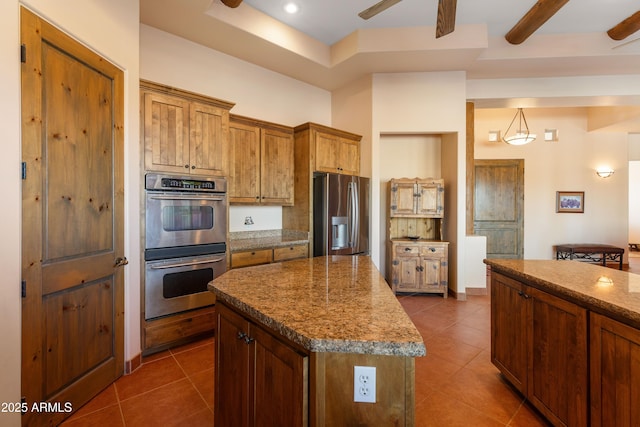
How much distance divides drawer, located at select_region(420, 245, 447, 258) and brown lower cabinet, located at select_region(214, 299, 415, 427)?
3596 mm

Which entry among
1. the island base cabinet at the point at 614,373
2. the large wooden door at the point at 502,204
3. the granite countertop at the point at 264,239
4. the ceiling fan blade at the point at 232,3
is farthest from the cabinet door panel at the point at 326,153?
the large wooden door at the point at 502,204

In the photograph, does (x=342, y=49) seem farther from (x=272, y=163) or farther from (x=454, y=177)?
(x=454, y=177)

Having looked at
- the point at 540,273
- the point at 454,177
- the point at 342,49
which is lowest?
the point at 540,273

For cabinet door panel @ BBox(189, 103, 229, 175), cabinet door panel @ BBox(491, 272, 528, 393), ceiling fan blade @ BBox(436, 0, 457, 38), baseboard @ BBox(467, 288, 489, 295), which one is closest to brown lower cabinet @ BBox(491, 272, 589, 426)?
cabinet door panel @ BBox(491, 272, 528, 393)

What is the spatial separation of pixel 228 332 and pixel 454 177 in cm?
399

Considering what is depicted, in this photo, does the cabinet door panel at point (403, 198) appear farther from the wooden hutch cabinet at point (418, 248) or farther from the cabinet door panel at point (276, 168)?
the cabinet door panel at point (276, 168)

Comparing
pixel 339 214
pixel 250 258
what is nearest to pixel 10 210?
pixel 250 258

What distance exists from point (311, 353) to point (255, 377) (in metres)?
0.40

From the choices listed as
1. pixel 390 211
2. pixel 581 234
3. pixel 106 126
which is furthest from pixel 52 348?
pixel 581 234

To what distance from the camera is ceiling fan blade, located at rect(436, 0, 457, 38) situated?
2395 millimetres

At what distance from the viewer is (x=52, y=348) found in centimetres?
178

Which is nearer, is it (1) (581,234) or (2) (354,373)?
(2) (354,373)

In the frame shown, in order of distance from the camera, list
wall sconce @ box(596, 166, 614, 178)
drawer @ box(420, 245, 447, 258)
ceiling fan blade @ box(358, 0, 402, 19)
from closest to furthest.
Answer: ceiling fan blade @ box(358, 0, 402, 19), drawer @ box(420, 245, 447, 258), wall sconce @ box(596, 166, 614, 178)

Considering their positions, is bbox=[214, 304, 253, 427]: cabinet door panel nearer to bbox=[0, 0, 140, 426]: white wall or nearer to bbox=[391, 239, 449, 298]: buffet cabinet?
bbox=[0, 0, 140, 426]: white wall
